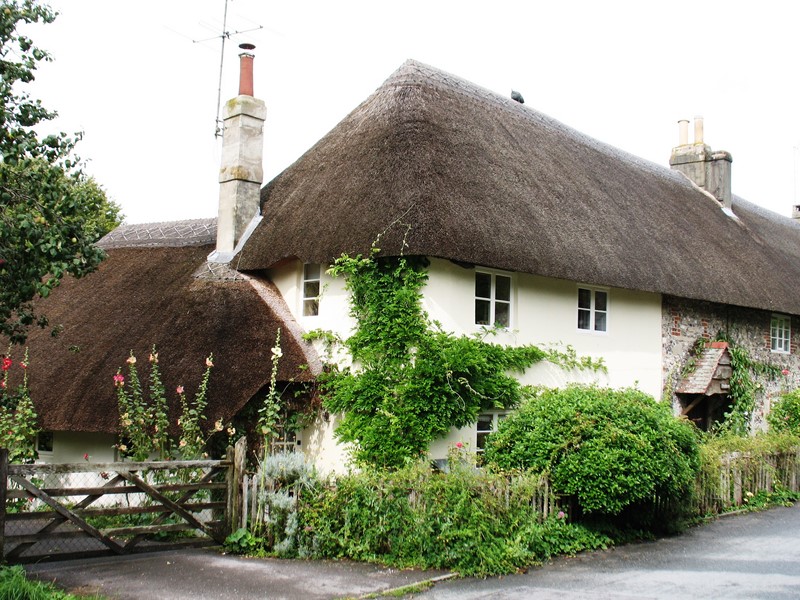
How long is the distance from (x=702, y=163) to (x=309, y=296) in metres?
14.9

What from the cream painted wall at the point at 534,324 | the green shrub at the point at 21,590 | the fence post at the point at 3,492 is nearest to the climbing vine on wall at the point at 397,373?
the cream painted wall at the point at 534,324

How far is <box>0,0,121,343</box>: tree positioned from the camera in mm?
9117

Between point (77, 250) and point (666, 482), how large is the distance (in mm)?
8007

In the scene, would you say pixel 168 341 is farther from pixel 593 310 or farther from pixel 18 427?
pixel 593 310

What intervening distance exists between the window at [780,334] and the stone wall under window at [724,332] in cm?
17

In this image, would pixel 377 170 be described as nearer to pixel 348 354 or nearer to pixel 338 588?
pixel 348 354

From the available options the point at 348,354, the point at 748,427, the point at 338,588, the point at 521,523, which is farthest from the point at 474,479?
the point at 748,427

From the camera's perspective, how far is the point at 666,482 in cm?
1173

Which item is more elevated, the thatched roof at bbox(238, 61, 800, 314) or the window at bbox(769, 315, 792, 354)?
the thatched roof at bbox(238, 61, 800, 314)

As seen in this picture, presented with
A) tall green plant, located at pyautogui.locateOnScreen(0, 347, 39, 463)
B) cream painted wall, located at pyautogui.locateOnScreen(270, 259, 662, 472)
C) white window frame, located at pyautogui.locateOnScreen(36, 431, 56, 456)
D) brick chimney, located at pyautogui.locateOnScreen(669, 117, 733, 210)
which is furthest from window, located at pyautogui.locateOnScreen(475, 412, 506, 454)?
brick chimney, located at pyautogui.locateOnScreen(669, 117, 733, 210)

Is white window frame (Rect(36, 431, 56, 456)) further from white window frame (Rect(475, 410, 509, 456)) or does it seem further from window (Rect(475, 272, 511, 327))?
window (Rect(475, 272, 511, 327))

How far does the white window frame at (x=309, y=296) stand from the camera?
14477mm

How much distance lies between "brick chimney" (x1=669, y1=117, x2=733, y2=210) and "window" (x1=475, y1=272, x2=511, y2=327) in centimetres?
1200

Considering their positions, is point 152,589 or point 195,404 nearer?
point 152,589
